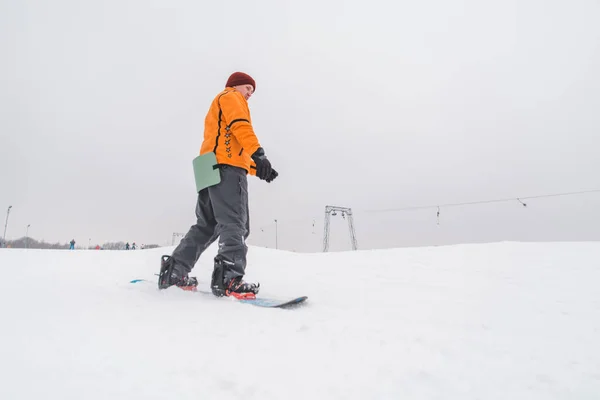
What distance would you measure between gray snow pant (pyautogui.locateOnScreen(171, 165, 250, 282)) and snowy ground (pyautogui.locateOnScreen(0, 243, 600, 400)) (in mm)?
332

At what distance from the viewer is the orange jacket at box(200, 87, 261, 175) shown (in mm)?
2404

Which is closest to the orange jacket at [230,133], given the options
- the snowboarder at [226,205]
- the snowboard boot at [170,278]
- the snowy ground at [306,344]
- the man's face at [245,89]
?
the snowboarder at [226,205]

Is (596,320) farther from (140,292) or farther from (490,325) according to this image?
(140,292)

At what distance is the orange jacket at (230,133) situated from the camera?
2.40 m

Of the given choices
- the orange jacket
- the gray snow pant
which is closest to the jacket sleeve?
the orange jacket

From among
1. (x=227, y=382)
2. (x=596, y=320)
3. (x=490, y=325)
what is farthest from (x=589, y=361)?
(x=227, y=382)

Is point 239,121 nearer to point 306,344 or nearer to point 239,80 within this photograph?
point 239,80

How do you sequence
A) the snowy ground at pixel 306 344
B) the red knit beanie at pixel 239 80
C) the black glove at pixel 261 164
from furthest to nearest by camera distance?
the red knit beanie at pixel 239 80
the black glove at pixel 261 164
the snowy ground at pixel 306 344

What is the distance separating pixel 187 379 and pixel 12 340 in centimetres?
66

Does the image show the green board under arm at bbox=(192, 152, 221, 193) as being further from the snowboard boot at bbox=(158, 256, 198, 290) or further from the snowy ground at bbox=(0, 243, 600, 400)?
the snowy ground at bbox=(0, 243, 600, 400)

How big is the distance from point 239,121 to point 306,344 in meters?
1.76

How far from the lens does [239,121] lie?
2422 millimetres

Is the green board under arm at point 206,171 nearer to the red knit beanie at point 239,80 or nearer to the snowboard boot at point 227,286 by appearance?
the snowboard boot at point 227,286

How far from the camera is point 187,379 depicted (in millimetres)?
886
